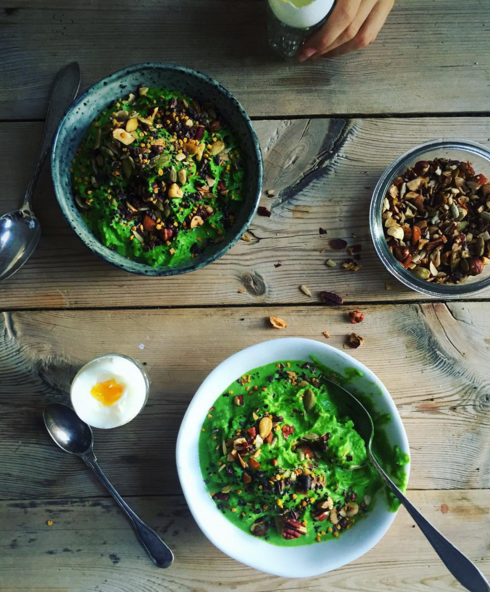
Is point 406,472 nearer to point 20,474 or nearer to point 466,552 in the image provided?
point 466,552

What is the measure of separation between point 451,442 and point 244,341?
0.76m

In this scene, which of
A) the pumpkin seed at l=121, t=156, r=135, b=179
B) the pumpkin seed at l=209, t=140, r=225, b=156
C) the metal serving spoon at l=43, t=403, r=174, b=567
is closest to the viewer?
the pumpkin seed at l=121, t=156, r=135, b=179

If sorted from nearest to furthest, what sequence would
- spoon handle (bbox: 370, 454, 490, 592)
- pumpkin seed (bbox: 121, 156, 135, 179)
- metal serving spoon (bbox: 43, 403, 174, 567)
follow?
spoon handle (bbox: 370, 454, 490, 592) → pumpkin seed (bbox: 121, 156, 135, 179) → metal serving spoon (bbox: 43, 403, 174, 567)

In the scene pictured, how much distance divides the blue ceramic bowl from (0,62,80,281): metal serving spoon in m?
0.15

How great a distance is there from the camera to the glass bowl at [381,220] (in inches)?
62.5

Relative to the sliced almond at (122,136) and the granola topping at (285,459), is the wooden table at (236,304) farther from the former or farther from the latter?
the sliced almond at (122,136)

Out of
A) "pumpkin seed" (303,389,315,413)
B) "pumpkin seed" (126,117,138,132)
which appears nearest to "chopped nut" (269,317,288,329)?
"pumpkin seed" (303,389,315,413)

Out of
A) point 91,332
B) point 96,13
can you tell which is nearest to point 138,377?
point 91,332

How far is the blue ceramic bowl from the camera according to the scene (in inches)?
59.0

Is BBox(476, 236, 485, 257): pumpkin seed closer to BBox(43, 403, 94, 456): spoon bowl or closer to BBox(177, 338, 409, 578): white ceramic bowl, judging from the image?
BBox(177, 338, 409, 578): white ceramic bowl

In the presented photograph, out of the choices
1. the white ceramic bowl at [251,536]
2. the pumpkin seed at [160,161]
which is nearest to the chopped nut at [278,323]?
the white ceramic bowl at [251,536]

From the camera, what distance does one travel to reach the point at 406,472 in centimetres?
154

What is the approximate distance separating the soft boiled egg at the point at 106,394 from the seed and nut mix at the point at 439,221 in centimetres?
91

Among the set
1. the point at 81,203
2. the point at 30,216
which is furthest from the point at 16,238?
the point at 81,203
